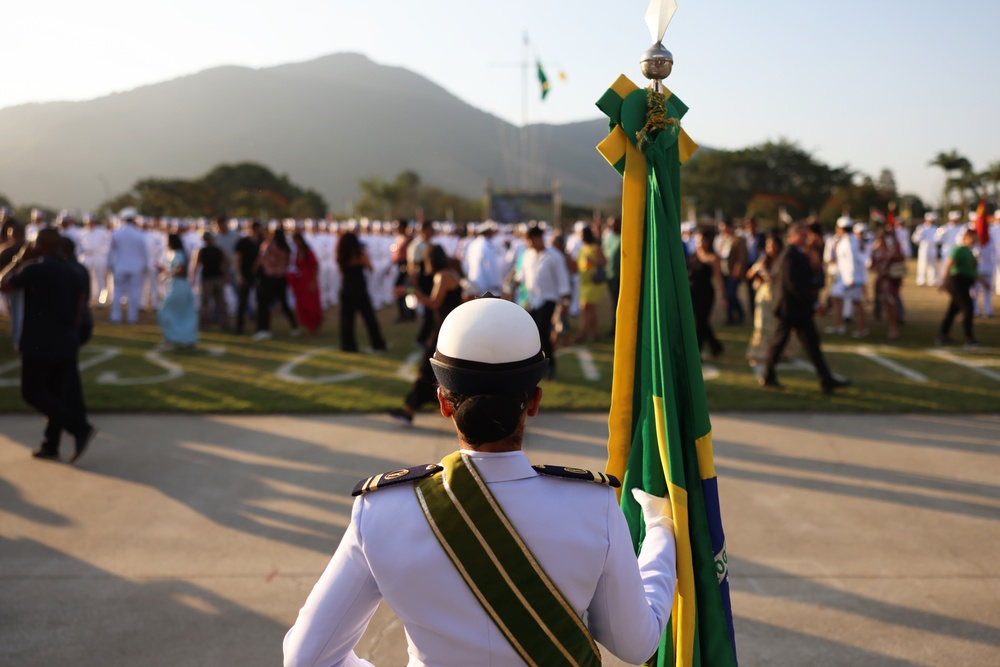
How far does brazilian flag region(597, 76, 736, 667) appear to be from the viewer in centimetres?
249

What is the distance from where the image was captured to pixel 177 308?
1223 cm

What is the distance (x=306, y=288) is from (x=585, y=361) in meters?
5.55

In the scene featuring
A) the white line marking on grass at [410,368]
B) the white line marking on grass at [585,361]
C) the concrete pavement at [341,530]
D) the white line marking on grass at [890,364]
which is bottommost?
the concrete pavement at [341,530]

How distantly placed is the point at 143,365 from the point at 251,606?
7665 millimetres

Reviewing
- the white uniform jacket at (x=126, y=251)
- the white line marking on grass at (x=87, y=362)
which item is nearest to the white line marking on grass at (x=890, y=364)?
the white line marking on grass at (x=87, y=362)

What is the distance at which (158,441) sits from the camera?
24.7ft

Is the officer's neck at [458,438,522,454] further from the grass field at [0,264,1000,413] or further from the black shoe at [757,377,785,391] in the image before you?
the black shoe at [757,377,785,391]

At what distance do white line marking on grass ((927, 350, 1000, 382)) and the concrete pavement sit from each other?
238cm

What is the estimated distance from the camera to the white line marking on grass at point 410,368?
10477 millimetres

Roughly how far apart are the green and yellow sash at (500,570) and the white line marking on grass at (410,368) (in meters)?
8.53

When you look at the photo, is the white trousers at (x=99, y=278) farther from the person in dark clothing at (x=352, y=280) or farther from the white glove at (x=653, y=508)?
the white glove at (x=653, y=508)

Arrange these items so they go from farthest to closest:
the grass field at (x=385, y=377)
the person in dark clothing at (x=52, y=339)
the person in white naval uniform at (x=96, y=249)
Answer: the person in white naval uniform at (x=96, y=249) → the grass field at (x=385, y=377) → the person in dark clothing at (x=52, y=339)

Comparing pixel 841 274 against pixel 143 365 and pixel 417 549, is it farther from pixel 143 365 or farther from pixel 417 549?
pixel 417 549

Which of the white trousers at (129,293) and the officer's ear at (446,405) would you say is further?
the white trousers at (129,293)
